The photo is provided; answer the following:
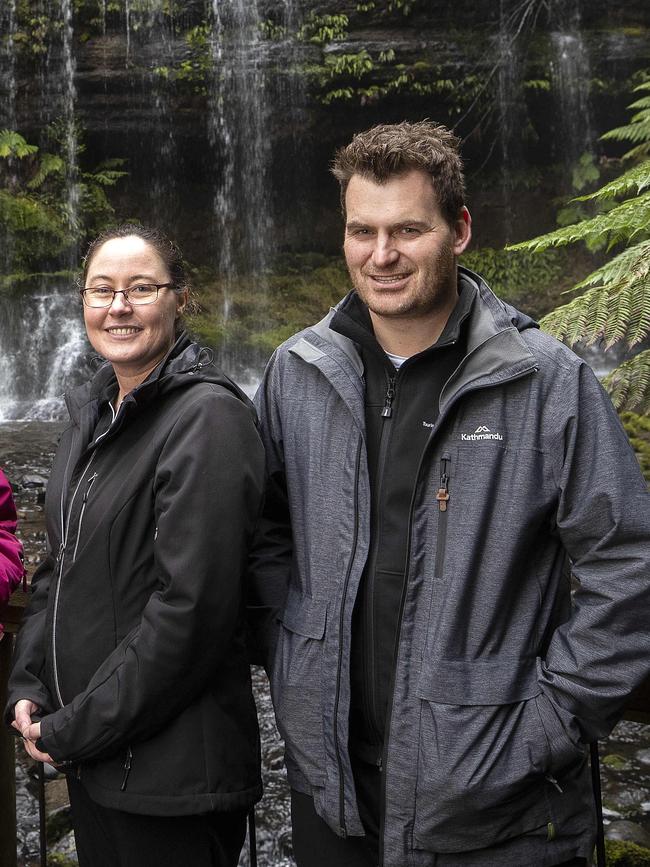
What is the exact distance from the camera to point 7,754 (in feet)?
9.43

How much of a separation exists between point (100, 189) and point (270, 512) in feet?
55.7

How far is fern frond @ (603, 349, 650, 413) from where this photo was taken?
455 centimetres

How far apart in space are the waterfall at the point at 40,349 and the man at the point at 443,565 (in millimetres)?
13694

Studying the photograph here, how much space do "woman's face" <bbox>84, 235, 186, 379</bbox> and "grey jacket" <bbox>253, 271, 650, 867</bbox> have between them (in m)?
0.68

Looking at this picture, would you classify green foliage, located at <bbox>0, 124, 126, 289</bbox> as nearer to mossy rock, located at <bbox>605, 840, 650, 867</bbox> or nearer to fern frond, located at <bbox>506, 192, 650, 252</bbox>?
fern frond, located at <bbox>506, 192, 650, 252</bbox>

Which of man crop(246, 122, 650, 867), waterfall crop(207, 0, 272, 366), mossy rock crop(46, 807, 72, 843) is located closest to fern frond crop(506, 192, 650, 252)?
man crop(246, 122, 650, 867)

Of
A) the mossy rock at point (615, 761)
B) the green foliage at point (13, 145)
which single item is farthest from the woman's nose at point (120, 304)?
the green foliage at point (13, 145)

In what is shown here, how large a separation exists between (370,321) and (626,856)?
2715mm

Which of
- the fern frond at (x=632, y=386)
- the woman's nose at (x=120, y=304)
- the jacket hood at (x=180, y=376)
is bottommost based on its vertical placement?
the fern frond at (x=632, y=386)

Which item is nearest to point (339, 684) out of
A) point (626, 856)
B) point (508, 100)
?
point (626, 856)

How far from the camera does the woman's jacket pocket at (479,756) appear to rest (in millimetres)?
2086

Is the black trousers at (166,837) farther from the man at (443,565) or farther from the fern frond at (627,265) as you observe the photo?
the fern frond at (627,265)

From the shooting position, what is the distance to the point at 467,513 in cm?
217

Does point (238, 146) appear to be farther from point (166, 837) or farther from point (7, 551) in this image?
point (166, 837)
